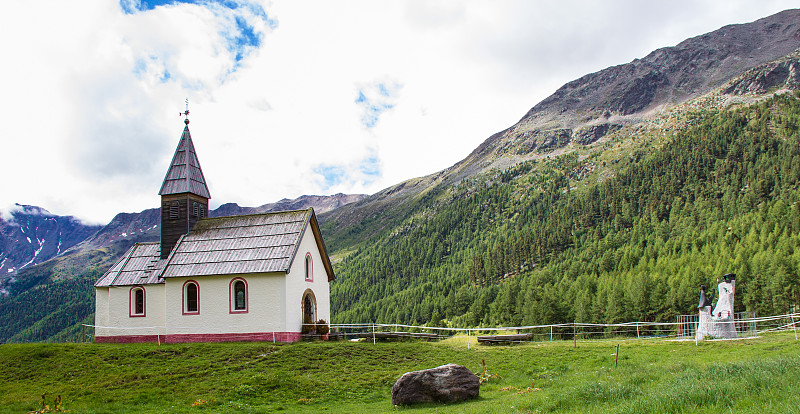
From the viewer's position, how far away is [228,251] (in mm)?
36031

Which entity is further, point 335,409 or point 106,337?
point 106,337

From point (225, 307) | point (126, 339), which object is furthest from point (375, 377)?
point (126, 339)

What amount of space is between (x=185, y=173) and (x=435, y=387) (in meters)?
32.2

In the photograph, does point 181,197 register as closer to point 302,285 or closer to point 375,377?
point 302,285

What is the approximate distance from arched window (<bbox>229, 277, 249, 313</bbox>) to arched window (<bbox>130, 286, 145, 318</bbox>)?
344 inches

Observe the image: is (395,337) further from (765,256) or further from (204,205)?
(765,256)

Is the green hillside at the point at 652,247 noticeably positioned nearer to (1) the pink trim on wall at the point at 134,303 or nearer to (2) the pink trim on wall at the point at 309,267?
(2) the pink trim on wall at the point at 309,267

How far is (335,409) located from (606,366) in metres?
11.7

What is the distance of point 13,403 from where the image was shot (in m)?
19.4

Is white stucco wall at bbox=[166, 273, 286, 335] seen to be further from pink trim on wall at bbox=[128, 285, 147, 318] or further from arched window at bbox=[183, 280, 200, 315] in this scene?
pink trim on wall at bbox=[128, 285, 147, 318]

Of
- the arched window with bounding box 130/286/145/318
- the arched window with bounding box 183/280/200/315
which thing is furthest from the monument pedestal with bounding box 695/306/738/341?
the arched window with bounding box 130/286/145/318

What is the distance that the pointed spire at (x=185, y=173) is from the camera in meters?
41.5

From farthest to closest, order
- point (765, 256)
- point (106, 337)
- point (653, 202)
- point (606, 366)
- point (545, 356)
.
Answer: point (653, 202) < point (765, 256) < point (106, 337) < point (545, 356) < point (606, 366)

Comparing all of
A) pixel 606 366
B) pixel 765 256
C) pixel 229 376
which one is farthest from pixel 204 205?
pixel 765 256
